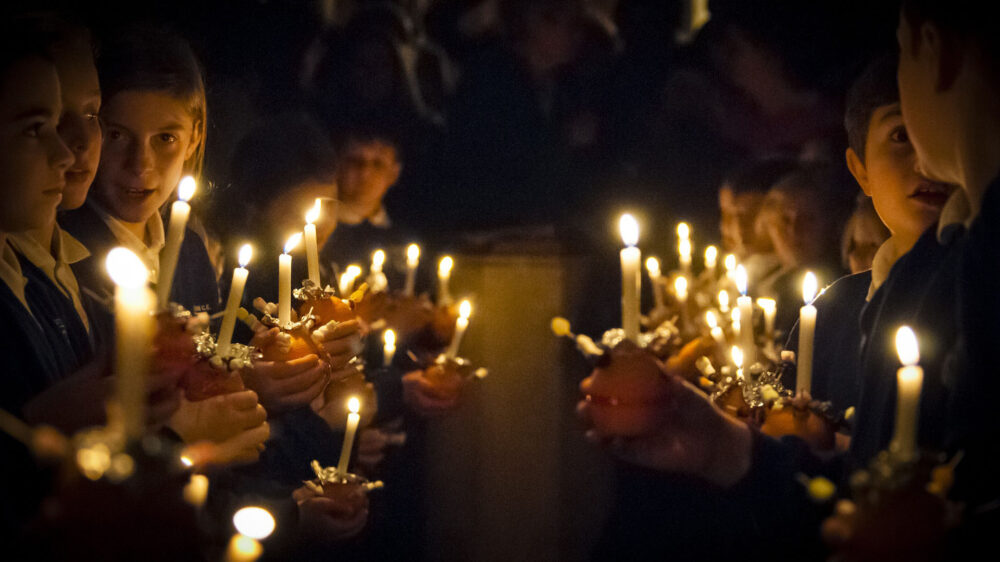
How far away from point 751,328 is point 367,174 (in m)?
2.47

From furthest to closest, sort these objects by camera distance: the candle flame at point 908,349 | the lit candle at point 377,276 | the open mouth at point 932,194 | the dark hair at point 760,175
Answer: the dark hair at point 760,175, the lit candle at point 377,276, the open mouth at point 932,194, the candle flame at point 908,349

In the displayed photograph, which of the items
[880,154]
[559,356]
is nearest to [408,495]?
[559,356]

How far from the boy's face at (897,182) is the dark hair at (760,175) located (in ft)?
4.66

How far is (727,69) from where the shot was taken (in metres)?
3.86

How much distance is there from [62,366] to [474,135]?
2.70 metres

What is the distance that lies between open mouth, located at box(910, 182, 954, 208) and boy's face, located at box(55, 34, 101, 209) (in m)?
2.36

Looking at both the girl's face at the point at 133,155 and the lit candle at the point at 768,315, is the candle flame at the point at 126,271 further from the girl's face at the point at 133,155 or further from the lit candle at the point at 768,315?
the lit candle at the point at 768,315

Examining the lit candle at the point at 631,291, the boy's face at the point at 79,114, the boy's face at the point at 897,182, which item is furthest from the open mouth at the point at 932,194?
the boy's face at the point at 79,114

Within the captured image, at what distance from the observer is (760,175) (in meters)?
3.76

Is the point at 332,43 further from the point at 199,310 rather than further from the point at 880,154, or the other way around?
the point at 880,154

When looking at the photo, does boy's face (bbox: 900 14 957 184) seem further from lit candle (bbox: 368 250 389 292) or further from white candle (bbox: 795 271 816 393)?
lit candle (bbox: 368 250 389 292)

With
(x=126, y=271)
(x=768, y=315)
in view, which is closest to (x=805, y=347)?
(x=768, y=315)

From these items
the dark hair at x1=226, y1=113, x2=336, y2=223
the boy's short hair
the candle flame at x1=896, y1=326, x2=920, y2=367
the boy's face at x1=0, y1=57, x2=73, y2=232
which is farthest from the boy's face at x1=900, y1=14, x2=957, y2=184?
the dark hair at x1=226, y1=113, x2=336, y2=223

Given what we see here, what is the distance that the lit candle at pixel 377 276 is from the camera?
3.41 m
